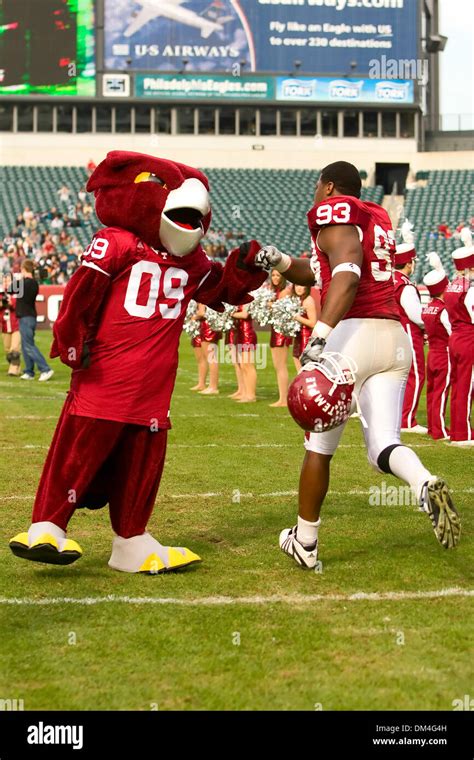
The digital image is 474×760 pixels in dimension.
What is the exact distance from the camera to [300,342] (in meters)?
14.2

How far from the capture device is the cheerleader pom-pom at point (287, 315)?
14.1 m

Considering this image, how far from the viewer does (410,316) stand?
37.7 ft

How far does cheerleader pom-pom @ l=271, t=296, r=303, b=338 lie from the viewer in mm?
14141

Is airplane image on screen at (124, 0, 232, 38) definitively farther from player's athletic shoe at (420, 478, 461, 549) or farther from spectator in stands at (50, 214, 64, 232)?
player's athletic shoe at (420, 478, 461, 549)

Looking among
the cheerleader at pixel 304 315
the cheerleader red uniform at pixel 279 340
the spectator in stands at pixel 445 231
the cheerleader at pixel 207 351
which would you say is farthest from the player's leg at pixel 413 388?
the spectator in stands at pixel 445 231

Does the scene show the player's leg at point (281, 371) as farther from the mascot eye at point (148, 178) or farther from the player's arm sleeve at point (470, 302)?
the mascot eye at point (148, 178)

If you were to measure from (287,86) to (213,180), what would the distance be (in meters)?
5.00

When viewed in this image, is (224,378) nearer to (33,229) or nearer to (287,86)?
(33,229)

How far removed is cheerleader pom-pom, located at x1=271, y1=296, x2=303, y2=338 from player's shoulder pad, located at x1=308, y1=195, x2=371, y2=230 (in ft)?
28.5

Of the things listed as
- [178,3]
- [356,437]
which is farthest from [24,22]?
[356,437]

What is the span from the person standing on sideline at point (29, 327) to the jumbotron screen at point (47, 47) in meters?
27.7
